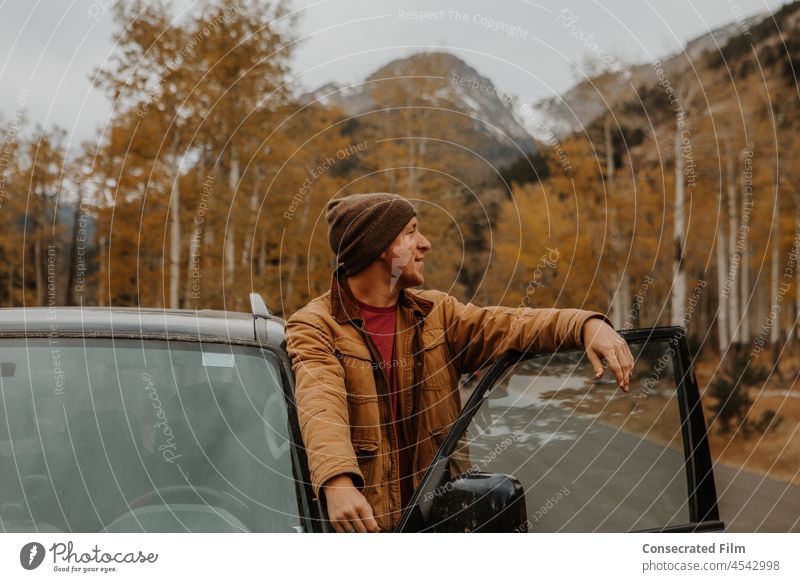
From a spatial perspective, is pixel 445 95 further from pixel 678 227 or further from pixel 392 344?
pixel 392 344

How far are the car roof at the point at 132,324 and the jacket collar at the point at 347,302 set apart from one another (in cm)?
22

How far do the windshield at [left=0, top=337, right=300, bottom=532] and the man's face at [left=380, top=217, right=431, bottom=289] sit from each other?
49 centimetres

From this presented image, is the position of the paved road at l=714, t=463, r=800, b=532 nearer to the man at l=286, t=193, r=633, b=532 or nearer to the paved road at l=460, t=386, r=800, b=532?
the paved road at l=460, t=386, r=800, b=532

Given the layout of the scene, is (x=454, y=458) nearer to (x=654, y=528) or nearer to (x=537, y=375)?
(x=537, y=375)

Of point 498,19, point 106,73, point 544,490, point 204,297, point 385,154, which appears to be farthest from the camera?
point 204,297

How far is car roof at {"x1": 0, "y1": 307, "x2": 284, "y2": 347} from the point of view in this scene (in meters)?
2.96

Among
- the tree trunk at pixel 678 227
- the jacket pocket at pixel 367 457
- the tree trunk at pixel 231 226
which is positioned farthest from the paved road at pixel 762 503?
the tree trunk at pixel 678 227

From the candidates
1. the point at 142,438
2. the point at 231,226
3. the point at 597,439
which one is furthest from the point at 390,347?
the point at 231,226

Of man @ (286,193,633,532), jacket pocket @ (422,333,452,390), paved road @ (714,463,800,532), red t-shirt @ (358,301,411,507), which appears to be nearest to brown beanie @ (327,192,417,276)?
man @ (286,193,633,532)

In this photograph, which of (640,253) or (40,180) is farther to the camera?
(40,180)

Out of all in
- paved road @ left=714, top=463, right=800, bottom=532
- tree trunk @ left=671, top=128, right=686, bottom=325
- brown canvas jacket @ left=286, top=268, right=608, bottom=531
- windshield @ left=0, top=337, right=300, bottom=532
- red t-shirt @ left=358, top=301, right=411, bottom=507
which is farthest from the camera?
tree trunk @ left=671, top=128, right=686, bottom=325

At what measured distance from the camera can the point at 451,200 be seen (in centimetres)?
2128

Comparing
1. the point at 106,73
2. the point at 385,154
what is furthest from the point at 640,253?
the point at 106,73

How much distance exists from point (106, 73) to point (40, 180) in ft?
67.6
